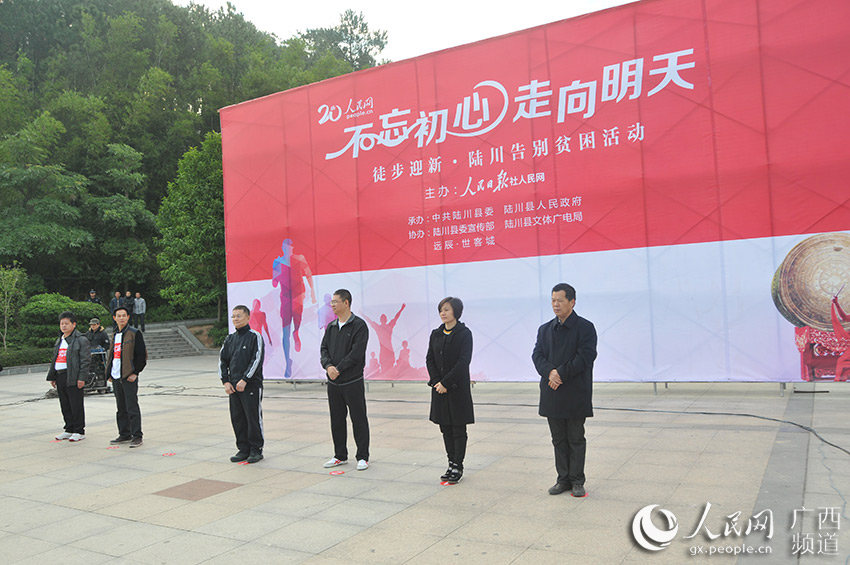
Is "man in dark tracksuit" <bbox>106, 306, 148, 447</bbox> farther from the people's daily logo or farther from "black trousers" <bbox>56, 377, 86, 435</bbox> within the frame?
the people's daily logo

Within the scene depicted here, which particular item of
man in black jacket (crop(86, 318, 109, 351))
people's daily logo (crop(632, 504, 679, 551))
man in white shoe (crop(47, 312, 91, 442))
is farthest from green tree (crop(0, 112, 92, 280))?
people's daily logo (crop(632, 504, 679, 551))

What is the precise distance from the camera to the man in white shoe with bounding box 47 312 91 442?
6973 mm

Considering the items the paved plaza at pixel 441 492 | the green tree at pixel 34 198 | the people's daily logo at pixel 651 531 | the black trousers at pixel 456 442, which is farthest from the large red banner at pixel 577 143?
the green tree at pixel 34 198

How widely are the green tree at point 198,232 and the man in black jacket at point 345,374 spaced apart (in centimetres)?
1601

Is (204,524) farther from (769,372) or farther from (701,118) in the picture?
(701,118)

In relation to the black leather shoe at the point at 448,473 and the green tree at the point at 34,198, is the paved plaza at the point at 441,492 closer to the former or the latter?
the black leather shoe at the point at 448,473

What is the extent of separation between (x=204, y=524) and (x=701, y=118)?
736 cm

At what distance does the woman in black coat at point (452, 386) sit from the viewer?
469 centimetres

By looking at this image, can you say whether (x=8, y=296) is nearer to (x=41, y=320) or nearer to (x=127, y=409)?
(x=41, y=320)

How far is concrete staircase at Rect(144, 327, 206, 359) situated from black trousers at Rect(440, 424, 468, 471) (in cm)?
1874

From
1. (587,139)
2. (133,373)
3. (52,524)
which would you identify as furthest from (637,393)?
(52,524)

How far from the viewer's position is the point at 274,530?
381 centimetres

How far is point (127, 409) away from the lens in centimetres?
677

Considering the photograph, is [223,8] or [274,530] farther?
[223,8]
